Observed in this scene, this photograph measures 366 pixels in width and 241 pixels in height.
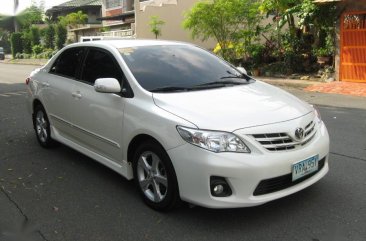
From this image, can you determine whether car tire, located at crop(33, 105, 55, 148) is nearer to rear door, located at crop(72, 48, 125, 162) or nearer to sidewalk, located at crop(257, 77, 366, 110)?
rear door, located at crop(72, 48, 125, 162)

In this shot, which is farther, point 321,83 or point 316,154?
point 321,83

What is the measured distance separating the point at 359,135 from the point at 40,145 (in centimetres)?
503

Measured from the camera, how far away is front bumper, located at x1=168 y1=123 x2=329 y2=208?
342cm

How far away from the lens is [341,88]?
13.0m

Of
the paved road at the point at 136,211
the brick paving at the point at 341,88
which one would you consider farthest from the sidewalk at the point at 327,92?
the paved road at the point at 136,211

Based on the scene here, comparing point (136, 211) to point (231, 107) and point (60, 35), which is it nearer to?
point (231, 107)

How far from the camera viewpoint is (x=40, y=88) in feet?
20.0

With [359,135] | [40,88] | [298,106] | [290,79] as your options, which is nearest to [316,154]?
[298,106]

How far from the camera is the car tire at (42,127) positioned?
6119 mm

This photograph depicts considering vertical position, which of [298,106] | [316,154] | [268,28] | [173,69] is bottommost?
[316,154]

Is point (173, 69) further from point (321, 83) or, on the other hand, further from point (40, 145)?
point (321, 83)

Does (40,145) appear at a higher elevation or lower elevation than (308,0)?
lower

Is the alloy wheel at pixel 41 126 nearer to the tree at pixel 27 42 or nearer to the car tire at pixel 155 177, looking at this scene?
the car tire at pixel 155 177

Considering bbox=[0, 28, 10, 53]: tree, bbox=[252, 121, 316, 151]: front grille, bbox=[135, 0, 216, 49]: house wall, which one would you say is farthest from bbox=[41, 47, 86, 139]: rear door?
bbox=[0, 28, 10, 53]: tree
